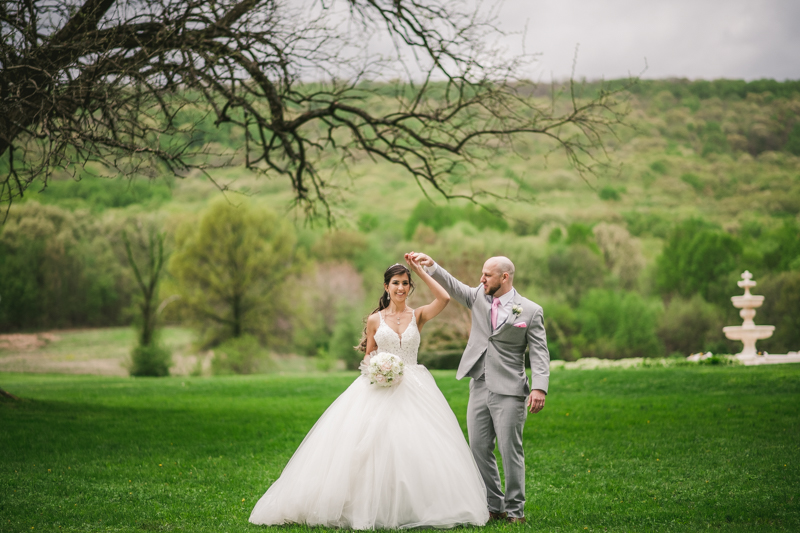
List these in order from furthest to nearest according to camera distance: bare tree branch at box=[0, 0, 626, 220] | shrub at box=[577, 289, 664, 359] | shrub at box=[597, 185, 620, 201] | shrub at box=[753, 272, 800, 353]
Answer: shrub at box=[597, 185, 620, 201] → shrub at box=[577, 289, 664, 359] → shrub at box=[753, 272, 800, 353] → bare tree branch at box=[0, 0, 626, 220]

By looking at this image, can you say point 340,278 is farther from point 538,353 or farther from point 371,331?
point 538,353

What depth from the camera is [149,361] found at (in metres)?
24.7

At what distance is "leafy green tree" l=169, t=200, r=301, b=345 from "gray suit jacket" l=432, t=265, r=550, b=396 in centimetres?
3268

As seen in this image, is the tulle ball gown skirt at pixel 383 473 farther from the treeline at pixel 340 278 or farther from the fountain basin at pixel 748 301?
the treeline at pixel 340 278

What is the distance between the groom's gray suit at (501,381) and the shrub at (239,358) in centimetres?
2710

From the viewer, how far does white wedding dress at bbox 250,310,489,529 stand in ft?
15.9

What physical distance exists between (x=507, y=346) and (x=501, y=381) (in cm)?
28

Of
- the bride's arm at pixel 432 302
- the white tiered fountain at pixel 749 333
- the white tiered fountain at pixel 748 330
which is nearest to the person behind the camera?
the bride's arm at pixel 432 302

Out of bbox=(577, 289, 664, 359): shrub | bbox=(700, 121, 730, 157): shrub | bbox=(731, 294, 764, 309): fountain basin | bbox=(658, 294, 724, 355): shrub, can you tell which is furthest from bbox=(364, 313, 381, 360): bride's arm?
bbox=(700, 121, 730, 157): shrub

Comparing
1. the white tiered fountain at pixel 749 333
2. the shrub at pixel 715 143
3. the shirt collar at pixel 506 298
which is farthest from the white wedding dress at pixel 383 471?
the shrub at pixel 715 143

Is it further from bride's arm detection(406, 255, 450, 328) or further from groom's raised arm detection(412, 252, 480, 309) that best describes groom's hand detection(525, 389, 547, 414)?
bride's arm detection(406, 255, 450, 328)

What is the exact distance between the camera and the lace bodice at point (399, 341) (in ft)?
18.4

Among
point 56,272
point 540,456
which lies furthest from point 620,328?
point 540,456

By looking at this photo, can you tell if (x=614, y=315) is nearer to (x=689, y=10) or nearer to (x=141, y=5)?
(x=141, y=5)
